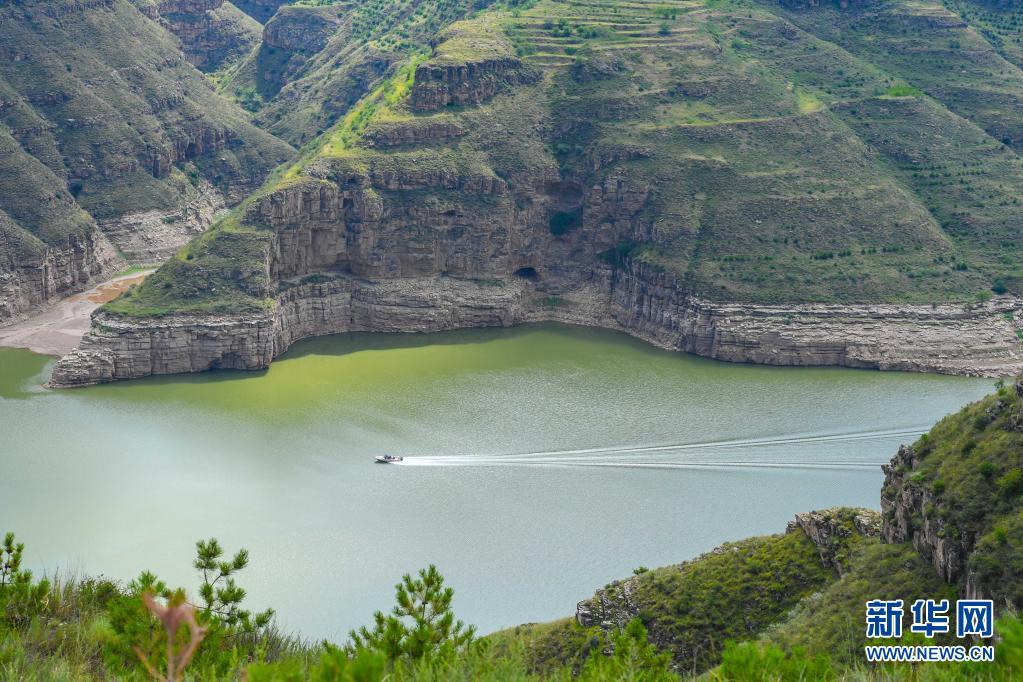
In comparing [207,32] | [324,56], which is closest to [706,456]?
[324,56]

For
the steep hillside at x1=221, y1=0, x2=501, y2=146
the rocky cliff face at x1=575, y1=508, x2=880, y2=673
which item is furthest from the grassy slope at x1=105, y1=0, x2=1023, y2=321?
the rocky cliff face at x1=575, y1=508, x2=880, y2=673

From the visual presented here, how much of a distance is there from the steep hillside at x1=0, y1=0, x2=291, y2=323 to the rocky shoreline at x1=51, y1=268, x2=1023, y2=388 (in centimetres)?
1770

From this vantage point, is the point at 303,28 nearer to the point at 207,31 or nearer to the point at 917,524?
the point at 207,31

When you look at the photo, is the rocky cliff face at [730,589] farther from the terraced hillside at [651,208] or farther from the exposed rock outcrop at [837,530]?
the terraced hillside at [651,208]

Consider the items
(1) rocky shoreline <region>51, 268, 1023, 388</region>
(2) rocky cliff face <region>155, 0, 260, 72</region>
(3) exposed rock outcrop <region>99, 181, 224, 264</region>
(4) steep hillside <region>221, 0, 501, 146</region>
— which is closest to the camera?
(1) rocky shoreline <region>51, 268, 1023, 388</region>

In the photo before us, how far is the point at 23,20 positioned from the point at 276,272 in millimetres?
41755

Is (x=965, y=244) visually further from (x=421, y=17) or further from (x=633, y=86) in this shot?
(x=421, y=17)

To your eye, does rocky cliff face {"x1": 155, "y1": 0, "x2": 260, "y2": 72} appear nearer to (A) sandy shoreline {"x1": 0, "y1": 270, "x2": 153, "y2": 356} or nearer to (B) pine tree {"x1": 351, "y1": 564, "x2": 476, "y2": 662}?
(A) sandy shoreline {"x1": 0, "y1": 270, "x2": 153, "y2": 356}

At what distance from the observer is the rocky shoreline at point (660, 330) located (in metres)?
75.9

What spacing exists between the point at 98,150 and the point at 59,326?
22.5 metres

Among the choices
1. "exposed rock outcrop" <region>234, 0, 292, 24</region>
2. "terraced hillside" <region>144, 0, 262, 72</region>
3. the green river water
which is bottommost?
the green river water

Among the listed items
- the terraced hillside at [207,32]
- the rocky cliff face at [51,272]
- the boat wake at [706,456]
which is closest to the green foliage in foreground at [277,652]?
the boat wake at [706,456]

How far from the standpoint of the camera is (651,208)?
87438 mm

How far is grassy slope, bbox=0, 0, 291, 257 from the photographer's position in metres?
98.0
